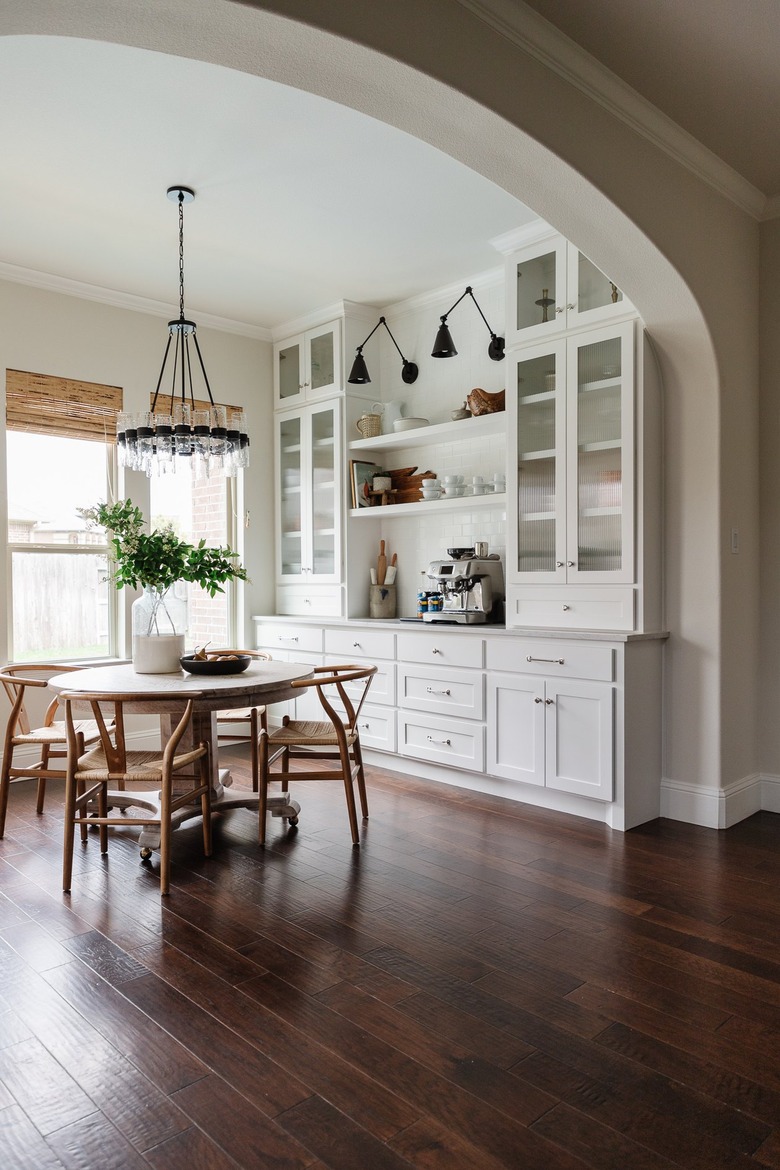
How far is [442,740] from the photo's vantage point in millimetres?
4484

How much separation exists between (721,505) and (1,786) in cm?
357

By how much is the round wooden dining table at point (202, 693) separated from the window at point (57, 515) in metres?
1.15

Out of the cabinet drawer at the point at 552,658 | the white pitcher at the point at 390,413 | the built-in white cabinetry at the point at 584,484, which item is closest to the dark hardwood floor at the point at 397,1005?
the cabinet drawer at the point at 552,658

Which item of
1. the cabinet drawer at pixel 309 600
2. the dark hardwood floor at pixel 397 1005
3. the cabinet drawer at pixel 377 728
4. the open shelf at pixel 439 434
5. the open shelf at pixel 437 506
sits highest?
the open shelf at pixel 439 434

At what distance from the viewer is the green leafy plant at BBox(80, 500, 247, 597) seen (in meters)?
3.63

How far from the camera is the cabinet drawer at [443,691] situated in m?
4.29

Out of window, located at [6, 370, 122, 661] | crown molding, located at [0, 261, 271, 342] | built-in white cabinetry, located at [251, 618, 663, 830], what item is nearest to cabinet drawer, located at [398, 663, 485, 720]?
built-in white cabinetry, located at [251, 618, 663, 830]

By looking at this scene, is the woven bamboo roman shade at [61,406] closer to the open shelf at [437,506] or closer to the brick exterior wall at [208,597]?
the brick exterior wall at [208,597]

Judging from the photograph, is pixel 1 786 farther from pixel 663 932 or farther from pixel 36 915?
pixel 663 932

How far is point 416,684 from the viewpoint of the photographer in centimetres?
463

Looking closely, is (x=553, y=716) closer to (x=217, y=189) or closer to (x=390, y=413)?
(x=390, y=413)

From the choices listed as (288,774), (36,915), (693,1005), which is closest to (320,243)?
(288,774)

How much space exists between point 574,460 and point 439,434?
112 cm

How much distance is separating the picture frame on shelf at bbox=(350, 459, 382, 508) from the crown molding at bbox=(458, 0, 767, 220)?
266cm
